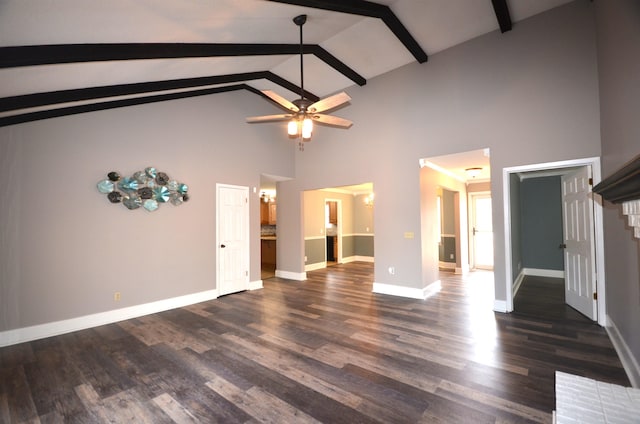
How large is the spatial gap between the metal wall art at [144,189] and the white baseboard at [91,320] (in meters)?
1.52

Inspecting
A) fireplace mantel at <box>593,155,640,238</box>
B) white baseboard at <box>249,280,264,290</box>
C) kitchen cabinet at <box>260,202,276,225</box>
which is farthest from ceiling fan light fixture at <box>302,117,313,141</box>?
kitchen cabinet at <box>260,202,276,225</box>

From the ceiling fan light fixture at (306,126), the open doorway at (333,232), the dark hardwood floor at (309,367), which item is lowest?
the dark hardwood floor at (309,367)

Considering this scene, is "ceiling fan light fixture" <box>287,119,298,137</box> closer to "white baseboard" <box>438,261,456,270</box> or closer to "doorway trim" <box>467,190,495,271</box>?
"doorway trim" <box>467,190,495,271</box>

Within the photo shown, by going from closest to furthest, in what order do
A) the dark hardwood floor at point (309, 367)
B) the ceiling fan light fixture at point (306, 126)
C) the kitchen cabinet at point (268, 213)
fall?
1. the dark hardwood floor at point (309, 367)
2. the ceiling fan light fixture at point (306, 126)
3. the kitchen cabinet at point (268, 213)

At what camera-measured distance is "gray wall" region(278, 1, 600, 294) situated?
12.0 ft

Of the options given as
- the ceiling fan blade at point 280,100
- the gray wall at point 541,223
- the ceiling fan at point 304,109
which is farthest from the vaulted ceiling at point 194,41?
the gray wall at point 541,223

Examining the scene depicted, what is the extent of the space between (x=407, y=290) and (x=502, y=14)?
433 centimetres

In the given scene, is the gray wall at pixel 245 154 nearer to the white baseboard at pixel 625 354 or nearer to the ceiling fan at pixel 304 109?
the white baseboard at pixel 625 354

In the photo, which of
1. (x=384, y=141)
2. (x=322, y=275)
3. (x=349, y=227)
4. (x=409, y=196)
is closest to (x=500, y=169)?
(x=409, y=196)

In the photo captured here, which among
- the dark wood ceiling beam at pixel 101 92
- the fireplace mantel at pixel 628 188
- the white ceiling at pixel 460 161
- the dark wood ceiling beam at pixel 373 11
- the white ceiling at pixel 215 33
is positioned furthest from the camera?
the white ceiling at pixel 460 161

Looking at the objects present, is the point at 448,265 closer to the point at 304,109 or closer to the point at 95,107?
the point at 304,109

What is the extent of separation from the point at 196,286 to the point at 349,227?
5774 millimetres

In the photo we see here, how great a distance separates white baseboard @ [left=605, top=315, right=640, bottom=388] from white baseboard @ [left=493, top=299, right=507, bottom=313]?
1063mm

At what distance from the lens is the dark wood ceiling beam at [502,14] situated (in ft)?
11.8
